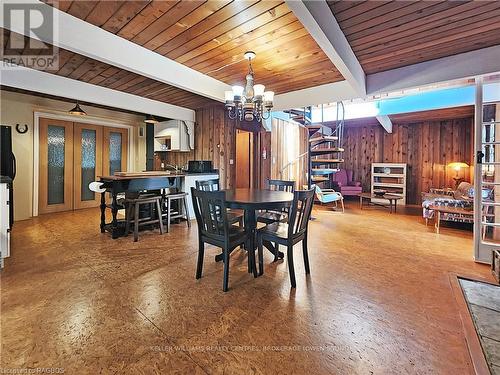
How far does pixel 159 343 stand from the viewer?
58.2 inches

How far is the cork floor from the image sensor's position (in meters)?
1.36

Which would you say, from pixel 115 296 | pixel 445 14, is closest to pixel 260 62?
pixel 445 14

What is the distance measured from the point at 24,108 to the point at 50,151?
88 centimetres

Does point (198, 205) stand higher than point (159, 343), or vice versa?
point (198, 205)

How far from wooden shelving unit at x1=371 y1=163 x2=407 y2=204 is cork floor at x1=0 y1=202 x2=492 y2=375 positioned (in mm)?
4479

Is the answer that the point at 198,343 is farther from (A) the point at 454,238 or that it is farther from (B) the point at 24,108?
(B) the point at 24,108

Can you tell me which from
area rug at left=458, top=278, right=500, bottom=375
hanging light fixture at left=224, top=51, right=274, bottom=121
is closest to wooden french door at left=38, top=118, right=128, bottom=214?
hanging light fixture at left=224, top=51, right=274, bottom=121

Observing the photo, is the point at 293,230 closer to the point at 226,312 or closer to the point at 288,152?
the point at 226,312

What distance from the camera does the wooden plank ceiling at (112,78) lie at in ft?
9.44

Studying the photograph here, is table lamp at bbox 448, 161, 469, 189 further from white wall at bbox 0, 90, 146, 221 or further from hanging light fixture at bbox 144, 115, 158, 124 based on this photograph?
white wall at bbox 0, 90, 146, 221

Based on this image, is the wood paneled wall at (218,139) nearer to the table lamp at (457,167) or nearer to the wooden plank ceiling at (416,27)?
the wooden plank ceiling at (416,27)

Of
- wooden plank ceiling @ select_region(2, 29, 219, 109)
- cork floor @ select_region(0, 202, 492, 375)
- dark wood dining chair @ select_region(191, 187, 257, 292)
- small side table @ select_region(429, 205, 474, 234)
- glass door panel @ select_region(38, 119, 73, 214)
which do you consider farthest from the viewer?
glass door panel @ select_region(38, 119, 73, 214)

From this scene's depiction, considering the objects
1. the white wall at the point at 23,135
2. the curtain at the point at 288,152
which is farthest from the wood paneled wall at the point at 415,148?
the white wall at the point at 23,135

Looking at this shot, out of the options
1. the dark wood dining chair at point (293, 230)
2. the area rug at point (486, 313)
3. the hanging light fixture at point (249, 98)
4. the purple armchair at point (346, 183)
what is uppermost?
the hanging light fixture at point (249, 98)
